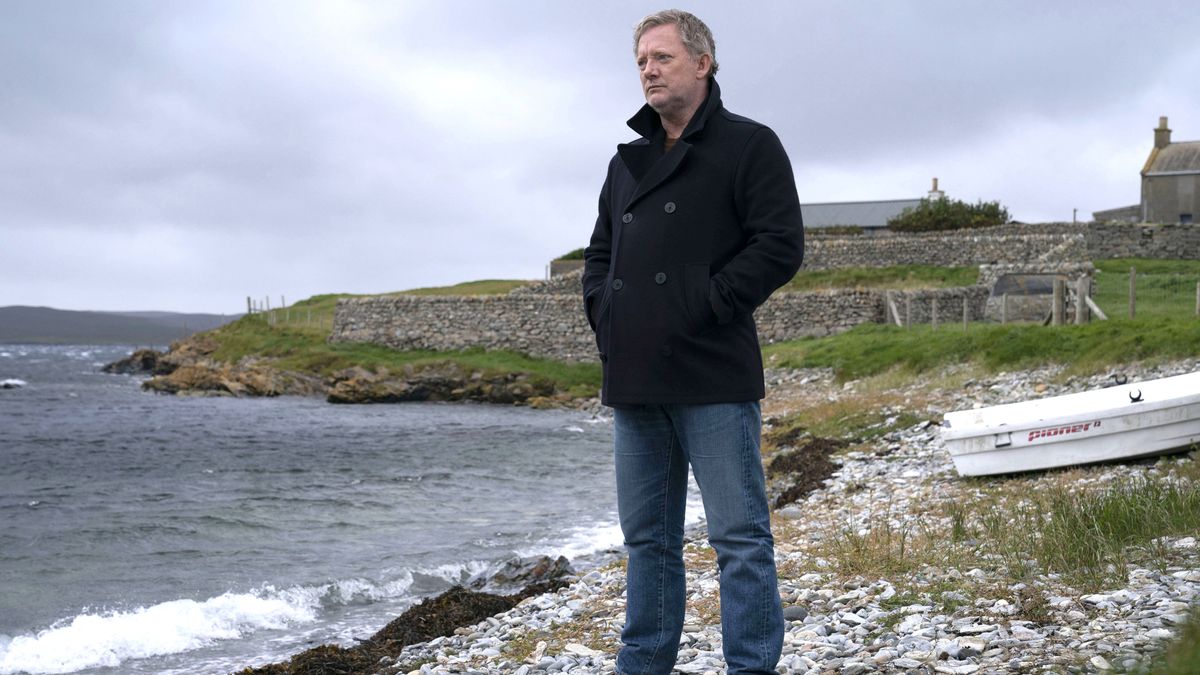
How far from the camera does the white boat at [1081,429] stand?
9742 mm

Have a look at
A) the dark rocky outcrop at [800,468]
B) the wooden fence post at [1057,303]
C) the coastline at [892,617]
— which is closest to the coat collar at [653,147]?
the coastline at [892,617]

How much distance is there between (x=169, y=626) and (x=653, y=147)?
7.28 m

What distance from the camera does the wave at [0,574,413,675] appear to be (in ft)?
28.1

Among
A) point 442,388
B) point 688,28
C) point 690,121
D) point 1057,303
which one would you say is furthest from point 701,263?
point 442,388

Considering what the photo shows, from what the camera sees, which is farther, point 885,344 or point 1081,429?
point 885,344

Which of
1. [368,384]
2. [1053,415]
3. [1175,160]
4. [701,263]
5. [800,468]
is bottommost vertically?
[800,468]

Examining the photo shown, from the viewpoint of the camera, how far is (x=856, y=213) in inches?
2283

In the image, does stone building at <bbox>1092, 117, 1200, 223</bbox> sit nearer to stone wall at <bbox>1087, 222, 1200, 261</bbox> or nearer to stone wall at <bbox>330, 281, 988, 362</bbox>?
stone wall at <bbox>1087, 222, 1200, 261</bbox>

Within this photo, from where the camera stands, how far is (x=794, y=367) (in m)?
27.4

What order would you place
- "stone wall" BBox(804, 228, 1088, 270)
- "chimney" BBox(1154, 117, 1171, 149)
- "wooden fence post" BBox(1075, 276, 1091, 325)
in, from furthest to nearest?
"chimney" BBox(1154, 117, 1171, 149), "stone wall" BBox(804, 228, 1088, 270), "wooden fence post" BBox(1075, 276, 1091, 325)

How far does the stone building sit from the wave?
160 ft

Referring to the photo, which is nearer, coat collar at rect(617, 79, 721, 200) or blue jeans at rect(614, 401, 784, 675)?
blue jeans at rect(614, 401, 784, 675)

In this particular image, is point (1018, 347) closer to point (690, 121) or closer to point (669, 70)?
point (690, 121)

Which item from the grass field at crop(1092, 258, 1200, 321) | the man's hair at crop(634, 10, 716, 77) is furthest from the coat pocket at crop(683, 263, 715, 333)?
the grass field at crop(1092, 258, 1200, 321)
